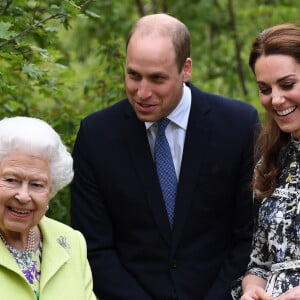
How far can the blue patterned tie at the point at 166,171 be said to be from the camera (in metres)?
4.67

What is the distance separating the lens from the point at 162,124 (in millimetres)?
4660

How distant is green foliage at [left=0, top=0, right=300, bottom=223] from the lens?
4855mm

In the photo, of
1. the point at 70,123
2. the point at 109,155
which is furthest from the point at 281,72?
the point at 70,123

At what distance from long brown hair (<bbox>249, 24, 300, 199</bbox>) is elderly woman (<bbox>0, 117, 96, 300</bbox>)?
2.92ft

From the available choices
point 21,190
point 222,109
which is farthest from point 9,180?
point 222,109

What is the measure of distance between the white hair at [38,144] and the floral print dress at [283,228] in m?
0.91

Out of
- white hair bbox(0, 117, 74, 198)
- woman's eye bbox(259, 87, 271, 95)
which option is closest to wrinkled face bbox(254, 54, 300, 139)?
woman's eye bbox(259, 87, 271, 95)

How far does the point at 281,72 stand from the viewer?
4.00 meters

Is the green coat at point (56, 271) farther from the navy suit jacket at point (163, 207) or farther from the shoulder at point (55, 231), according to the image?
the navy suit jacket at point (163, 207)

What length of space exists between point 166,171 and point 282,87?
0.91 meters

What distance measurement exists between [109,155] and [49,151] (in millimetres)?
857

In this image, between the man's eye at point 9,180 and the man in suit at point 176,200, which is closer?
the man's eye at point 9,180

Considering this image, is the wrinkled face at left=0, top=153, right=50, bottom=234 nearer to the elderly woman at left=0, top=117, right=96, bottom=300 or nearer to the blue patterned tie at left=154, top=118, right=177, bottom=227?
the elderly woman at left=0, top=117, right=96, bottom=300

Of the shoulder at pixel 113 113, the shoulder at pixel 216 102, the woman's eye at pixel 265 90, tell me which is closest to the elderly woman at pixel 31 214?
the shoulder at pixel 113 113
